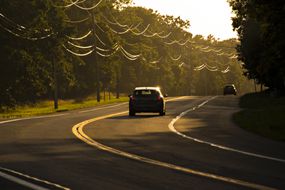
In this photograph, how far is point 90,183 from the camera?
1099 cm

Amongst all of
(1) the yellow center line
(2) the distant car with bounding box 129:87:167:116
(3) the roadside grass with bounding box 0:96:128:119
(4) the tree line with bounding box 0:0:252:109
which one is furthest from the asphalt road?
(4) the tree line with bounding box 0:0:252:109

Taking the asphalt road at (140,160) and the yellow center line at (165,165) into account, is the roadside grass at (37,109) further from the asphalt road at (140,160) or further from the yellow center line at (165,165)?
the yellow center line at (165,165)

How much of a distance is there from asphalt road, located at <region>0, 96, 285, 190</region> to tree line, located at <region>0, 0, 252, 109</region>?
3337cm

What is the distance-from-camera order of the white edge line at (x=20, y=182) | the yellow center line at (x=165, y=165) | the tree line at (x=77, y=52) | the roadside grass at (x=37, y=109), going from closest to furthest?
the white edge line at (x=20, y=182) → the yellow center line at (x=165, y=165) → the roadside grass at (x=37, y=109) → the tree line at (x=77, y=52)

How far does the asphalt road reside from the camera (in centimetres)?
1105

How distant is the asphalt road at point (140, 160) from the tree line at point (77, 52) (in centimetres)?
3337

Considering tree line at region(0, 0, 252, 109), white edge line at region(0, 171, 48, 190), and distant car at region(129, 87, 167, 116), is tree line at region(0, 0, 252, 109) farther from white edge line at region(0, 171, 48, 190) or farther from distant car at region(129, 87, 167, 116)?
white edge line at region(0, 171, 48, 190)

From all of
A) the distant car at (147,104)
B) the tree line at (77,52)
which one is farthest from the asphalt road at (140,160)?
the tree line at (77,52)

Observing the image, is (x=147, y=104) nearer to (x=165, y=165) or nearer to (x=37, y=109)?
(x=37, y=109)

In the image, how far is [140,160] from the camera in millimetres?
14328

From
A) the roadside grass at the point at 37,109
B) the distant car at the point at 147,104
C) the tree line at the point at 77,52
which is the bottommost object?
the roadside grass at the point at 37,109

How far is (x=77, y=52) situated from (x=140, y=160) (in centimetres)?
6551

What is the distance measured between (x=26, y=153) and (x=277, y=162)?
5533mm

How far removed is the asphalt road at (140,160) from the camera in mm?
11047
